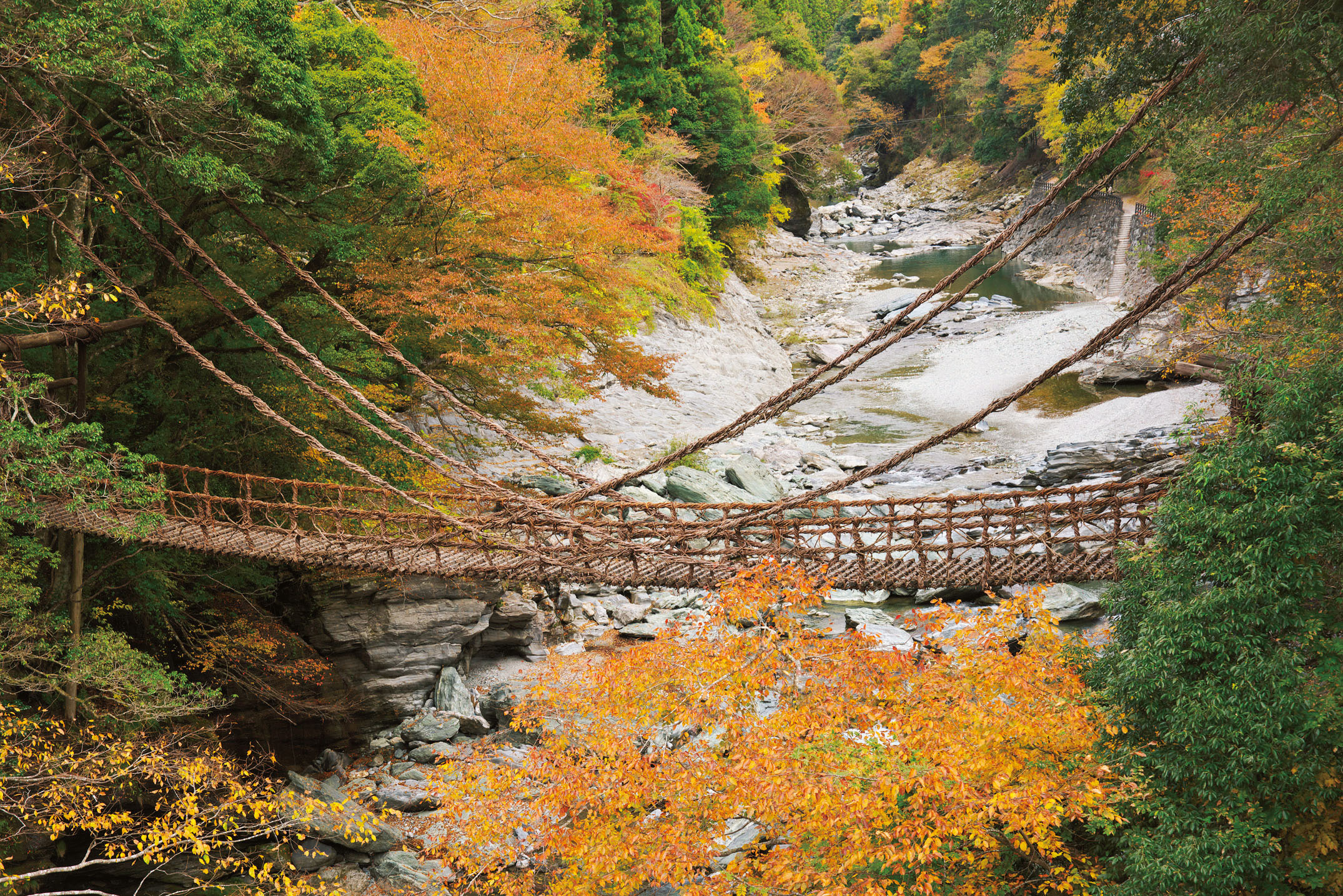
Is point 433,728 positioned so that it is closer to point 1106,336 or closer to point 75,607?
point 75,607

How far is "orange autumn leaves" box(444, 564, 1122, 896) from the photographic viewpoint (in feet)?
13.7

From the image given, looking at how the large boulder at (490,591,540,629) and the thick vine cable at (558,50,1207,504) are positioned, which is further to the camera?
the large boulder at (490,591,540,629)

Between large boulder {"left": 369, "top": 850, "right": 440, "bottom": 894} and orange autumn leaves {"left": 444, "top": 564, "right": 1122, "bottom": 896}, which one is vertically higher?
orange autumn leaves {"left": 444, "top": 564, "right": 1122, "bottom": 896}

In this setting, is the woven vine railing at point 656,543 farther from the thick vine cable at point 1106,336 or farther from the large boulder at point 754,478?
the large boulder at point 754,478

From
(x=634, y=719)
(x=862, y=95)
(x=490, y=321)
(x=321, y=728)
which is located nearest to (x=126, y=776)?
(x=321, y=728)

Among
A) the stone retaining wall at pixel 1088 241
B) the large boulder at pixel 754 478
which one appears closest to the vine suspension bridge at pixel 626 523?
the large boulder at pixel 754 478

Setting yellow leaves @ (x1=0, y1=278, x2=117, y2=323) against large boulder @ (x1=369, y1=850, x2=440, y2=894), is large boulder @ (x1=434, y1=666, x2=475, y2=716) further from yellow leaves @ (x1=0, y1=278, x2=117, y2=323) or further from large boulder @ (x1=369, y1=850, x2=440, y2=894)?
yellow leaves @ (x1=0, y1=278, x2=117, y2=323)

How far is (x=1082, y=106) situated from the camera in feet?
21.9

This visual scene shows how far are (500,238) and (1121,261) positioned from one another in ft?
71.2

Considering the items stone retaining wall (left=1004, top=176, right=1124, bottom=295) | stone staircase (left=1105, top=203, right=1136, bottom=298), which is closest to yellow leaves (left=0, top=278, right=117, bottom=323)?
stone retaining wall (left=1004, top=176, right=1124, bottom=295)

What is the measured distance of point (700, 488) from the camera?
11578mm

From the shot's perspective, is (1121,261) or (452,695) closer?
(452,695)

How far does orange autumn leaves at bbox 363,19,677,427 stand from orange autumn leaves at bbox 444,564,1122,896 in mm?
4123

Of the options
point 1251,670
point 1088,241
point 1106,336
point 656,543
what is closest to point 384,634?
point 656,543
